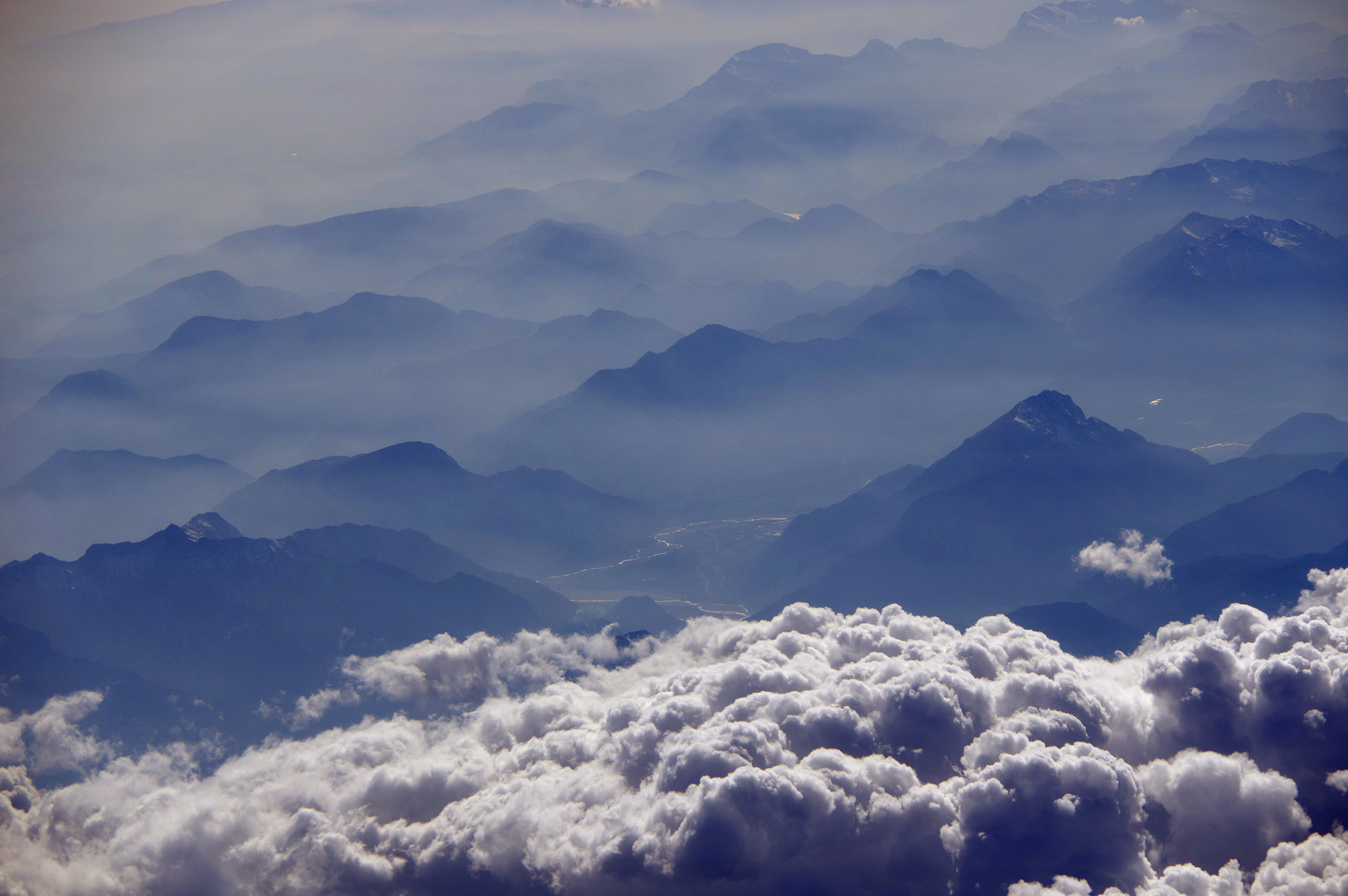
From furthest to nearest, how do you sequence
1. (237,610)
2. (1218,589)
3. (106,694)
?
(237,610) < (1218,589) < (106,694)

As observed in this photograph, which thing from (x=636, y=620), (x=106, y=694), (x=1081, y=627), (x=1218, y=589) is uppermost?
(x=106, y=694)

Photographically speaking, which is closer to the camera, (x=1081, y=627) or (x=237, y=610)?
(x=1081, y=627)

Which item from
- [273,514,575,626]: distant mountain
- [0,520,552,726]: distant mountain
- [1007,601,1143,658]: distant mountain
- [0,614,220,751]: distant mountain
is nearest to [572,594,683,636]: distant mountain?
[273,514,575,626]: distant mountain

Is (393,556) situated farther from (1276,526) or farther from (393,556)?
(1276,526)

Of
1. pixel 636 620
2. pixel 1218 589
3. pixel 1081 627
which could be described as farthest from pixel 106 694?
pixel 1218 589

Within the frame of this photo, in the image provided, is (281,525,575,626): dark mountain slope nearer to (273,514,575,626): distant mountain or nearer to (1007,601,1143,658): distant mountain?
(273,514,575,626): distant mountain

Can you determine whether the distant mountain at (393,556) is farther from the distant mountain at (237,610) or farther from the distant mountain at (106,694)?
the distant mountain at (106,694)

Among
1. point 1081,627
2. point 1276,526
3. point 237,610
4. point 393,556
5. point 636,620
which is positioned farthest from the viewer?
point 393,556
